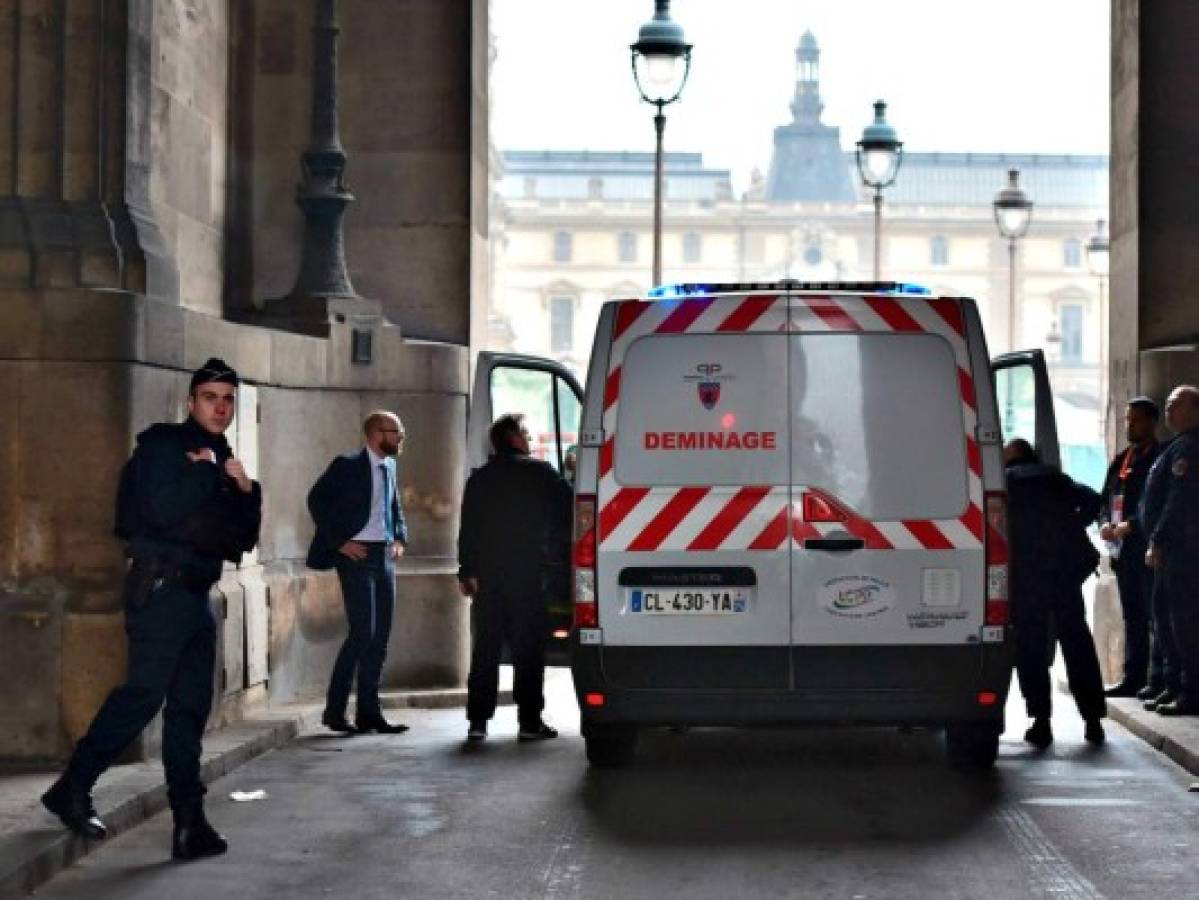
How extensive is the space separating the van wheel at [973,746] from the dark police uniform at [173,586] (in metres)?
3.67

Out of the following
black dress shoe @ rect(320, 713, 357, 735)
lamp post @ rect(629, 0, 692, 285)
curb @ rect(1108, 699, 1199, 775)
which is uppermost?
lamp post @ rect(629, 0, 692, 285)

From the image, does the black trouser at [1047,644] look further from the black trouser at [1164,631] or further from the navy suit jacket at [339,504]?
the navy suit jacket at [339,504]

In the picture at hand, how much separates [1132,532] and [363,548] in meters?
4.00

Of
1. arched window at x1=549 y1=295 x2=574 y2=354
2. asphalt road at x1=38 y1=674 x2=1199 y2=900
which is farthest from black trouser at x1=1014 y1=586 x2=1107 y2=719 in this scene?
arched window at x1=549 y1=295 x2=574 y2=354

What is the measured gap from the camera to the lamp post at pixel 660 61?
76.0 ft

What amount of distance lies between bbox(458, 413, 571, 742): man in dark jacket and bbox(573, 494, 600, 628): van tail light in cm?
215

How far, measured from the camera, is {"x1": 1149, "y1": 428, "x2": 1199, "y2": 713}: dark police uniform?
1317cm

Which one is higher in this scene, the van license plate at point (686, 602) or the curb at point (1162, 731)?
the van license plate at point (686, 602)

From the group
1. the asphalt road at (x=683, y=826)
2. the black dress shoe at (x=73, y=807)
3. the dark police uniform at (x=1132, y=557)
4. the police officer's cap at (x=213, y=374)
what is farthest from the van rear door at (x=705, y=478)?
the dark police uniform at (x=1132, y=557)

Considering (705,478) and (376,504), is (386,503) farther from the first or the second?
(705,478)

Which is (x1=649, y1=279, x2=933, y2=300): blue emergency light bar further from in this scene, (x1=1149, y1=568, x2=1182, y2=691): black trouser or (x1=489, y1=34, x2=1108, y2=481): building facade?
(x1=489, y1=34, x2=1108, y2=481): building facade

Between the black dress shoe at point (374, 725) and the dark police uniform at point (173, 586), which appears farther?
the black dress shoe at point (374, 725)

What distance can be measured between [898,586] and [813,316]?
3.71 feet

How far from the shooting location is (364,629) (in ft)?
44.1
